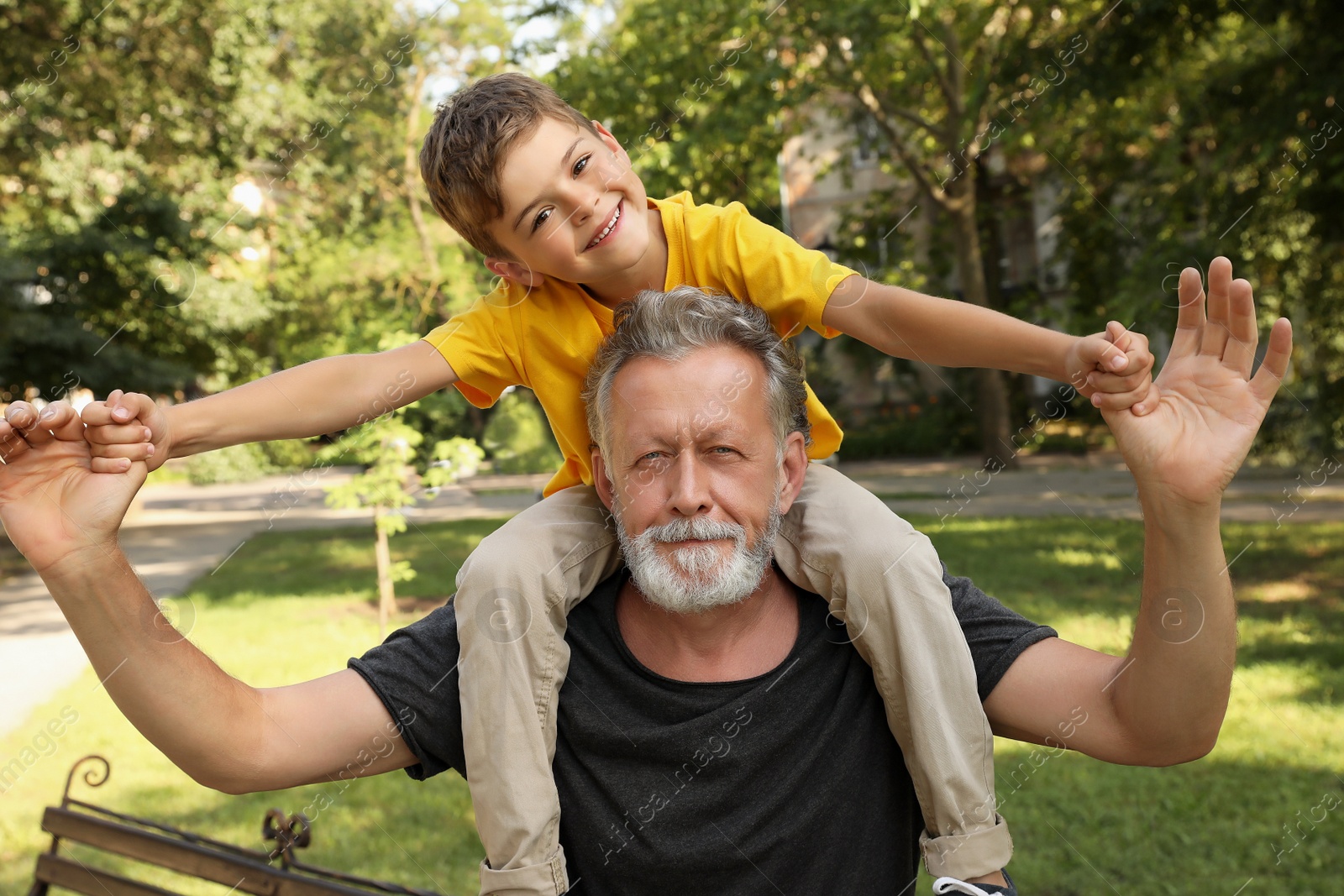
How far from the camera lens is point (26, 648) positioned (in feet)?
31.9

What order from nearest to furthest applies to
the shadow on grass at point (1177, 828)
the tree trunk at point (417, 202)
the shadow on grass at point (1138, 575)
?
the shadow on grass at point (1177, 828) < the shadow on grass at point (1138, 575) < the tree trunk at point (417, 202)

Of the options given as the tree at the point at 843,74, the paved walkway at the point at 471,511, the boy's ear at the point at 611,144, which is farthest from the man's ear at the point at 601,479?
the tree at the point at 843,74

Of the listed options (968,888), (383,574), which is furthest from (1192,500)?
(383,574)

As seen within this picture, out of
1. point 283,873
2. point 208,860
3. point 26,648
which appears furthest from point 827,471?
point 26,648

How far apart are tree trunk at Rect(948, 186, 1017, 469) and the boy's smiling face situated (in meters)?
12.4

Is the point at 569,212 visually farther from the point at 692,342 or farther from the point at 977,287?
the point at 977,287

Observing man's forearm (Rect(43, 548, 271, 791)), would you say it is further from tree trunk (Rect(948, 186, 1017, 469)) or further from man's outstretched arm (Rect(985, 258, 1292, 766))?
tree trunk (Rect(948, 186, 1017, 469))

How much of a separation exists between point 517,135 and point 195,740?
4.66 feet

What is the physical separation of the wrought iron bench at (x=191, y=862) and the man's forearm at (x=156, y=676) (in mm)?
1191

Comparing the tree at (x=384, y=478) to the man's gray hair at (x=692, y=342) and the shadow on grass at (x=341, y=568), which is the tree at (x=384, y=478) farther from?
the man's gray hair at (x=692, y=342)

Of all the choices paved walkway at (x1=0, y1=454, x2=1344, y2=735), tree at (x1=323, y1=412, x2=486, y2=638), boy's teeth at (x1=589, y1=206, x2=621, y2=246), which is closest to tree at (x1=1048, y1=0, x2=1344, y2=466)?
paved walkway at (x1=0, y1=454, x2=1344, y2=735)

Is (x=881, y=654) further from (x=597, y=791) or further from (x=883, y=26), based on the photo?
(x=883, y=26)

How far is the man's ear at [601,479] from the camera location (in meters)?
2.43

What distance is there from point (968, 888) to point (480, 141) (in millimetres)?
1849
